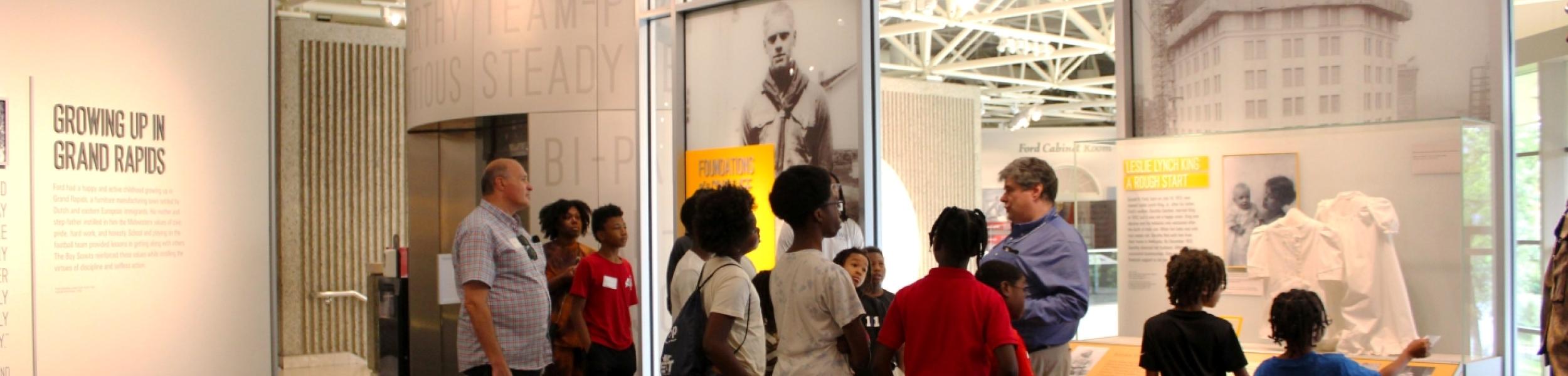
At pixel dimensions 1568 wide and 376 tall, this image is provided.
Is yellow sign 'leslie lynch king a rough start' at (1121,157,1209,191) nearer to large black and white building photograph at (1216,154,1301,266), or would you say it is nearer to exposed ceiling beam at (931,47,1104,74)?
large black and white building photograph at (1216,154,1301,266)

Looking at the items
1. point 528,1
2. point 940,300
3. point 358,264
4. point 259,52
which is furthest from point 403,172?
point 940,300

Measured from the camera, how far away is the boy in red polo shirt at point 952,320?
279 centimetres

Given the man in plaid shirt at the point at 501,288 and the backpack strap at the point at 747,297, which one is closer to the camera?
the backpack strap at the point at 747,297

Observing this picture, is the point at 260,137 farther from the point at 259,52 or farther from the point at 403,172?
the point at 403,172

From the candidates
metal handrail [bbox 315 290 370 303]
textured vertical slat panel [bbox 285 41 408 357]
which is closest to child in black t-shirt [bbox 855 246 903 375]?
metal handrail [bbox 315 290 370 303]

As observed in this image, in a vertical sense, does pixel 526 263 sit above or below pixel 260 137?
below

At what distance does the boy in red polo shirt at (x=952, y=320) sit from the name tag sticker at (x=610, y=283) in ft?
7.08

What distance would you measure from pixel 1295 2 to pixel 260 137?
153 inches

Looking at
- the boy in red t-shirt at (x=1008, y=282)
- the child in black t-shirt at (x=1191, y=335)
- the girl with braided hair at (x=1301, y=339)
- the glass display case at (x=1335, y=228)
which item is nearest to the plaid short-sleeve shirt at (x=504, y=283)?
the boy in red t-shirt at (x=1008, y=282)

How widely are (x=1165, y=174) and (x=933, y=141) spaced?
265 inches

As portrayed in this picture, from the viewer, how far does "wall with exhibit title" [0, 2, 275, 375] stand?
12.5 ft

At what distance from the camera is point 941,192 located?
37.1ft

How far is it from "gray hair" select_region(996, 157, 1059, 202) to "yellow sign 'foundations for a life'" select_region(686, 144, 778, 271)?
1.66m

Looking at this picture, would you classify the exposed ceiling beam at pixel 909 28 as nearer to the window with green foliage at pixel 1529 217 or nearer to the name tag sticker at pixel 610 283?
the name tag sticker at pixel 610 283
